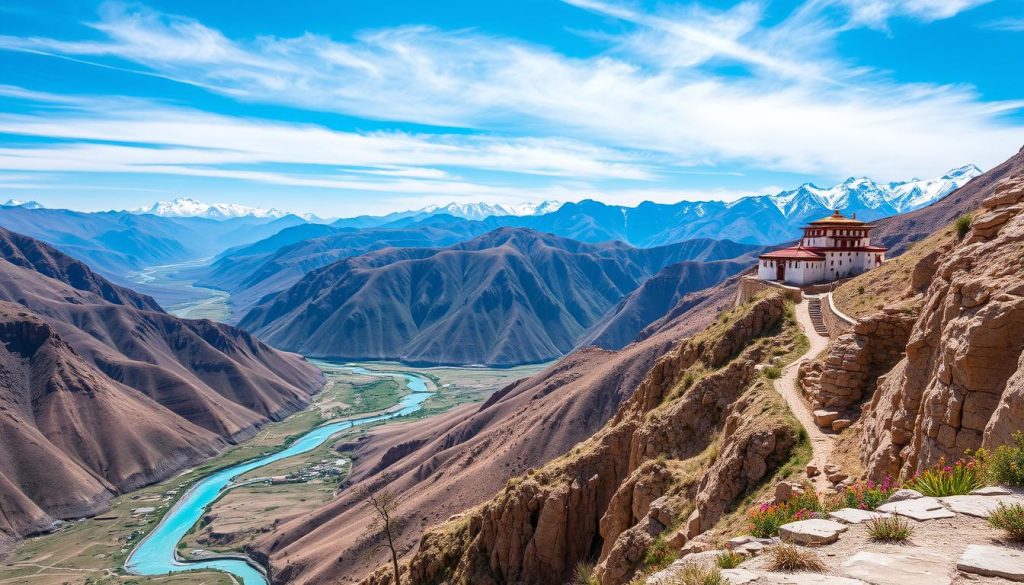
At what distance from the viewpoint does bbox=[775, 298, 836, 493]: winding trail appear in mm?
21422

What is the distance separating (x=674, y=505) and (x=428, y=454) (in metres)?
103

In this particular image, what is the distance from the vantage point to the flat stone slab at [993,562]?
9656 millimetres

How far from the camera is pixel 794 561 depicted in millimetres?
10984

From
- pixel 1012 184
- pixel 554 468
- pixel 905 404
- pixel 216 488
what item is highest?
pixel 1012 184

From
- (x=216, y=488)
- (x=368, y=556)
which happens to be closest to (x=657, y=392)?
(x=368, y=556)

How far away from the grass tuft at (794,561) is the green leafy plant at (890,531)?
4.00ft

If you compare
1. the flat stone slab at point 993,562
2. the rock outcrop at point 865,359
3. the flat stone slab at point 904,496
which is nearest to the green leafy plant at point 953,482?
the flat stone slab at point 904,496

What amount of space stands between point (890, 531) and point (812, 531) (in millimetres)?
1287

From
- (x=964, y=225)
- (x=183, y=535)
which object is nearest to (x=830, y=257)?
(x=964, y=225)

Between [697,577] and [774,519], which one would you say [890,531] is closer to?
[774,519]

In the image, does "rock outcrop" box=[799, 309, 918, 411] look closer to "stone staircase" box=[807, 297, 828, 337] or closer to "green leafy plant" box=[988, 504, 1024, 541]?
"stone staircase" box=[807, 297, 828, 337]

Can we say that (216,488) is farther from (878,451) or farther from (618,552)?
(878,451)

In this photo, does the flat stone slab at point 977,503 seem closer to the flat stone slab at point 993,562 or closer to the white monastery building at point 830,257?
the flat stone slab at point 993,562

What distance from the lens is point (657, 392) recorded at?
40438 mm
